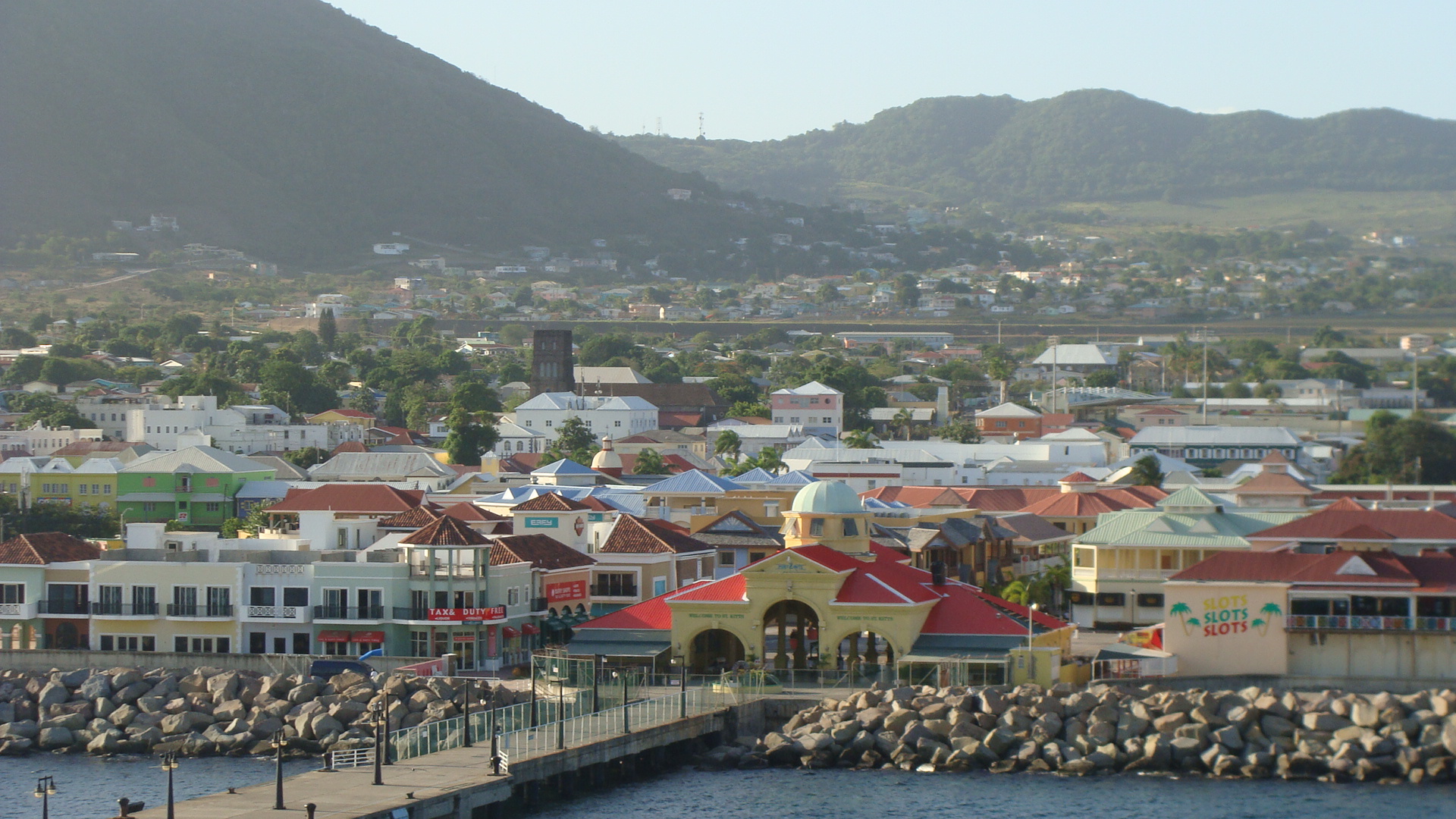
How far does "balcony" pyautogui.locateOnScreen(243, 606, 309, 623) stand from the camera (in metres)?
49.1

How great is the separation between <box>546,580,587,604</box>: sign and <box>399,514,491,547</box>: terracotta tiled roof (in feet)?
9.82

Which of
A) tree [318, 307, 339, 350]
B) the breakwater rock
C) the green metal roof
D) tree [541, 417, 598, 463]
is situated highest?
tree [318, 307, 339, 350]

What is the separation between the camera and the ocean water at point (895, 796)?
3575 cm

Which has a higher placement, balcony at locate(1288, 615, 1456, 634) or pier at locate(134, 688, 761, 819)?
balcony at locate(1288, 615, 1456, 634)

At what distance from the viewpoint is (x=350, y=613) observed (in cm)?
4875

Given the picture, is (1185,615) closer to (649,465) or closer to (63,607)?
(63,607)

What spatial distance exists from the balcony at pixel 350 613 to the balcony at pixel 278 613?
0.94ft

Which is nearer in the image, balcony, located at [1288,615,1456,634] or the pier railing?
the pier railing

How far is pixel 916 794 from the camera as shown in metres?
37.2

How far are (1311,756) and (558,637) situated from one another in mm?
18322

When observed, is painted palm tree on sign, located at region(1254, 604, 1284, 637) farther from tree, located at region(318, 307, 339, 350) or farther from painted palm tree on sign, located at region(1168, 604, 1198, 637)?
tree, located at region(318, 307, 339, 350)

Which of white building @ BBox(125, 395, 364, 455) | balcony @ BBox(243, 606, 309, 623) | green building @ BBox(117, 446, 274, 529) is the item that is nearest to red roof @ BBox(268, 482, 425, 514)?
balcony @ BBox(243, 606, 309, 623)

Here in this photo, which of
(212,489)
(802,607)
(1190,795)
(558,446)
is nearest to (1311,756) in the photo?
(1190,795)

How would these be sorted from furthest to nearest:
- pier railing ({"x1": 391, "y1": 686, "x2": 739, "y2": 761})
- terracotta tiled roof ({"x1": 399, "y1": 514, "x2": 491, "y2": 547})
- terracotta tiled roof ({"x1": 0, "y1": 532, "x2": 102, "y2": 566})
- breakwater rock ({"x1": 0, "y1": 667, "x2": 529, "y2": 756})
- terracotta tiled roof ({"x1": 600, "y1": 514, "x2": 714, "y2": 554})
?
terracotta tiled roof ({"x1": 600, "y1": 514, "x2": 714, "y2": 554}) < terracotta tiled roof ({"x1": 0, "y1": 532, "x2": 102, "y2": 566}) < terracotta tiled roof ({"x1": 399, "y1": 514, "x2": 491, "y2": 547}) < breakwater rock ({"x1": 0, "y1": 667, "x2": 529, "y2": 756}) < pier railing ({"x1": 391, "y1": 686, "x2": 739, "y2": 761})
